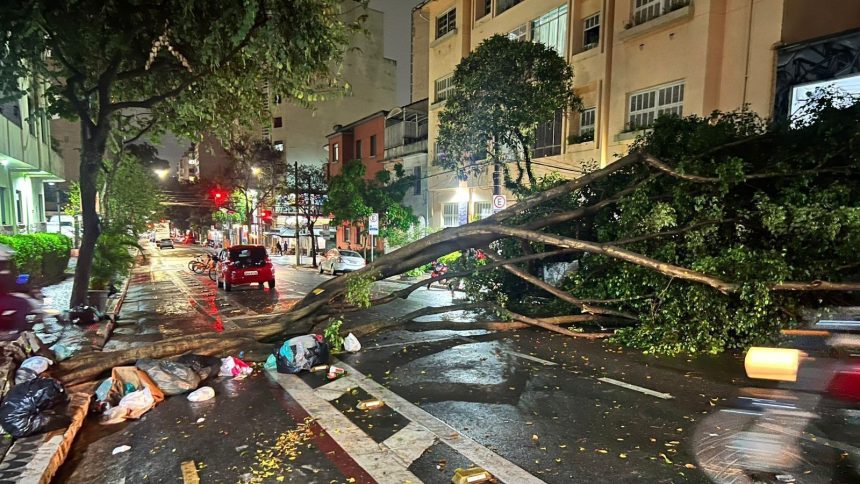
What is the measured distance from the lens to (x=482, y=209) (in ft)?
77.9

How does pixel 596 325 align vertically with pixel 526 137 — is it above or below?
below

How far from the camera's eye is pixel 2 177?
18828mm

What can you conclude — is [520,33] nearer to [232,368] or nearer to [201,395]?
[232,368]

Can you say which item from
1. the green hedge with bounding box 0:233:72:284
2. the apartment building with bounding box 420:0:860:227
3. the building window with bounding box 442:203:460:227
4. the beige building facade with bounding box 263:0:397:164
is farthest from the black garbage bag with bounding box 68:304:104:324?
the beige building facade with bounding box 263:0:397:164

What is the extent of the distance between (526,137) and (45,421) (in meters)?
13.0

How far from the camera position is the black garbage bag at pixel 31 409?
4426 mm

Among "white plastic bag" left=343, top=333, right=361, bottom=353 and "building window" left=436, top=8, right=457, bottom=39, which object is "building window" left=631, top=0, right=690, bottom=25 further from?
"white plastic bag" left=343, top=333, right=361, bottom=353

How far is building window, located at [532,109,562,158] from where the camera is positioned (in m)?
19.2

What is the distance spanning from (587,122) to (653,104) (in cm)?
285

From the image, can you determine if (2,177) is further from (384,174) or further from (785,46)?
(785,46)

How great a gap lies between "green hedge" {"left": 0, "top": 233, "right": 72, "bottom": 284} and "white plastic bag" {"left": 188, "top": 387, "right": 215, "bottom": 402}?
1126 centimetres

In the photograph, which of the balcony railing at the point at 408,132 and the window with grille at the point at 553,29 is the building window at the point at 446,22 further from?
the window with grille at the point at 553,29

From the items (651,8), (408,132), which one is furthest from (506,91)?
(408,132)

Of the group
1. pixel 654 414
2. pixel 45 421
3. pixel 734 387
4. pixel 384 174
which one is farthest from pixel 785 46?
pixel 384 174
